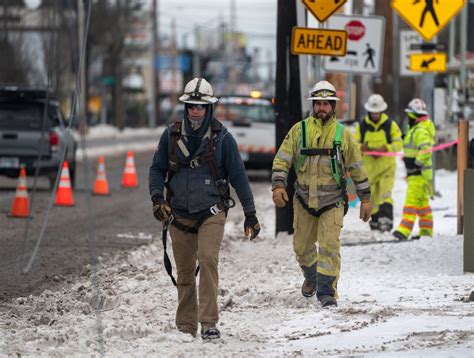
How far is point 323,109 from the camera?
11266mm

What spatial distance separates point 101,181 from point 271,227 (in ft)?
21.0

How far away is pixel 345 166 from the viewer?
1138 cm

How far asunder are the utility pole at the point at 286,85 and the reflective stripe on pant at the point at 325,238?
5.32m

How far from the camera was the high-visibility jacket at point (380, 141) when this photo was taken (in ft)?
59.2

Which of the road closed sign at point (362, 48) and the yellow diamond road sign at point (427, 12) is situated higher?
the yellow diamond road sign at point (427, 12)

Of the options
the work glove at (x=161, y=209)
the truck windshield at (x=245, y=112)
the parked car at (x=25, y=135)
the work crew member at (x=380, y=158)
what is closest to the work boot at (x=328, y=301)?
the work glove at (x=161, y=209)

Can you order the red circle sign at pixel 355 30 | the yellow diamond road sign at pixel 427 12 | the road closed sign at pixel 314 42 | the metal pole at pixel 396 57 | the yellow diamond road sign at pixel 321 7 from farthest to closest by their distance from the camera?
the metal pole at pixel 396 57, the red circle sign at pixel 355 30, the yellow diamond road sign at pixel 427 12, the yellow diamond road sign at pixel 321 7, the road closed sign at pixel 314 42

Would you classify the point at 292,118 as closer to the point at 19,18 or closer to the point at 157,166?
the point at 157,166

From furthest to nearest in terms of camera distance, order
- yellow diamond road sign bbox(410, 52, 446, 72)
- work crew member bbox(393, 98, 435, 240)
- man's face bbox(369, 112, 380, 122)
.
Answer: yellow diamond road sign bbox(410, 52, 446, 72), man's face bbox(369, 112, 380, 122), work crew member bbox(393, 98, 435, 240)

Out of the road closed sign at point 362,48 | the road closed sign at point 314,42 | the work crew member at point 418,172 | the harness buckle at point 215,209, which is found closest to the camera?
the harness buckle at point 215,209

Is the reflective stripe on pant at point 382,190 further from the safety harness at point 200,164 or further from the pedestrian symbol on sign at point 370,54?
the safety harness at point 200,164

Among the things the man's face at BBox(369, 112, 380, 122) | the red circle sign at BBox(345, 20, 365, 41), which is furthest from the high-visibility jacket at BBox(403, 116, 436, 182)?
the red circle sign at BBox(345, 20, 365, 41)

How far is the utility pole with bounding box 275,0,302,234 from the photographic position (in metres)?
17.0

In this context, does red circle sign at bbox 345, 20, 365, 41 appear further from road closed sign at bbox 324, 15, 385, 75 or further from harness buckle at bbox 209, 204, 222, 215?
harness buckle at bbox 209, 204, 222, 215
